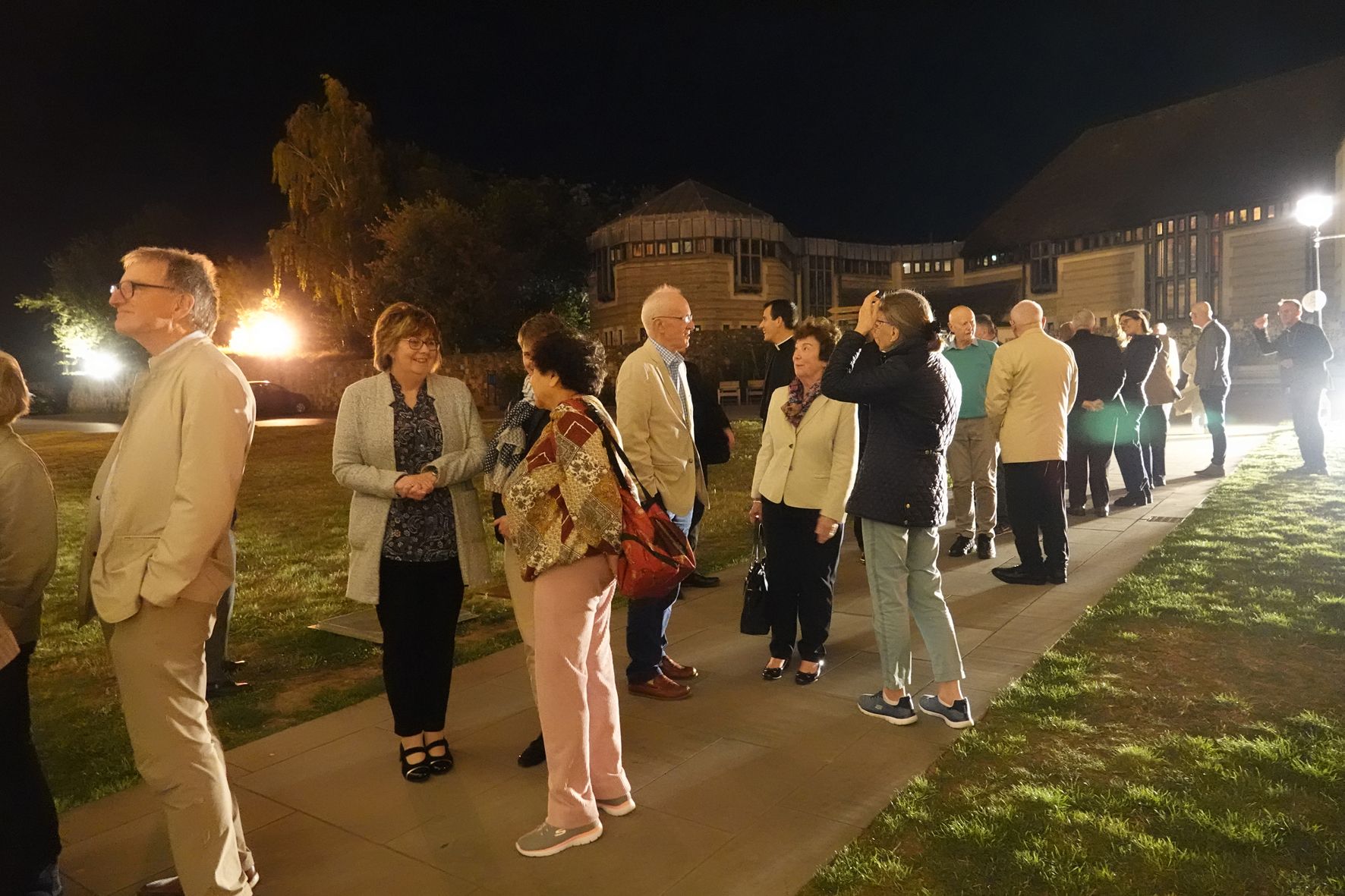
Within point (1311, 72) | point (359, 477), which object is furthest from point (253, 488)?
point (1311, 72)

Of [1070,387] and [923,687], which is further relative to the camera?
[1070,387]

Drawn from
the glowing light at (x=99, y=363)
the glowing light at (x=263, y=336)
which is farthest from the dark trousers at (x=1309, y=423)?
the glowing light at (x=99, y=363)

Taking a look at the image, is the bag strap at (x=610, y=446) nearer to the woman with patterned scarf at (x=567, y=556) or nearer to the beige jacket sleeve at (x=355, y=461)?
the woman with patterned scarf at (x=567, y=556)

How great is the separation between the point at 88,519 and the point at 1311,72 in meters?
46.0

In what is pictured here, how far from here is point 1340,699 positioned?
4.26m

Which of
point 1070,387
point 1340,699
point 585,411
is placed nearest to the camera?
point 585,411

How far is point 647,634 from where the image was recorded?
4.65 metres

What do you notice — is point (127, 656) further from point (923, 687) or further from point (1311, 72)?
point (1311, 72)

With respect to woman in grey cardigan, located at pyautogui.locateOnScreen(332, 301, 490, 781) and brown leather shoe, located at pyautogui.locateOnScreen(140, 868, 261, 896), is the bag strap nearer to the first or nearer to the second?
woman in grey cardigan, located at pyautogui.locateOnScreen(332, 301, 490, 781)

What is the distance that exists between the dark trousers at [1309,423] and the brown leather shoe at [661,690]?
9.89 metres

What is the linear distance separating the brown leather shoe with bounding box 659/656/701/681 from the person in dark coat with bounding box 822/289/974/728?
1.09 metres

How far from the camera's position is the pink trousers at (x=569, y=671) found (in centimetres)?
304

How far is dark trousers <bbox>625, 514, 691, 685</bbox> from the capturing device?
15.2 ft

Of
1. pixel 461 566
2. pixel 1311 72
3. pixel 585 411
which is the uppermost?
pixel 1311 72
